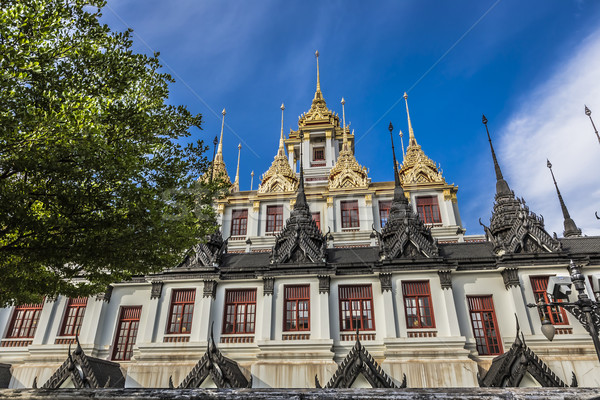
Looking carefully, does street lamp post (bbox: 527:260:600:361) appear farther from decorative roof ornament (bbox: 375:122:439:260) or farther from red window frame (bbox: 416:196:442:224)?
red window frame (bbox: 416:196:442:224)

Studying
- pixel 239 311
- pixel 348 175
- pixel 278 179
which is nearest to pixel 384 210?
pixel 348 175

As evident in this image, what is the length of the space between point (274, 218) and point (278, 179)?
4315mm

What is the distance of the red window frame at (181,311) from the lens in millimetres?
20016

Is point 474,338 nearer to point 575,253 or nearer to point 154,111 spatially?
point 575,253

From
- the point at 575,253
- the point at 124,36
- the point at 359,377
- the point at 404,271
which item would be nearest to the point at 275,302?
the point at 359,377

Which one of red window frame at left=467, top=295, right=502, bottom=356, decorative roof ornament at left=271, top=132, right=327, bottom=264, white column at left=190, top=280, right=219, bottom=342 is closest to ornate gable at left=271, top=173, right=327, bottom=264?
decorative roof ornament at left=271, top=132, right=327, bottom=264

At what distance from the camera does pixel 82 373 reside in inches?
686

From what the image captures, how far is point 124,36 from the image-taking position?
36.7 feet

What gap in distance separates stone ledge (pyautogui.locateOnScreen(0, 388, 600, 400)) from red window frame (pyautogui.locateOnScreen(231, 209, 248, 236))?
26.2m

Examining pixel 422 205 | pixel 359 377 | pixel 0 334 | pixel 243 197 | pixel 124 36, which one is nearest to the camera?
pixel 124 36

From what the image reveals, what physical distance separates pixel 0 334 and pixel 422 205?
94.0 ft

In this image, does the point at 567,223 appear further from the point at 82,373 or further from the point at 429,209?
the point at 82,373

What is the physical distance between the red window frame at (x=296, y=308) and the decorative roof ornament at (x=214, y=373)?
3.22 metres

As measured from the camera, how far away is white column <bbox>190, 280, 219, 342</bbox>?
19438 mm
